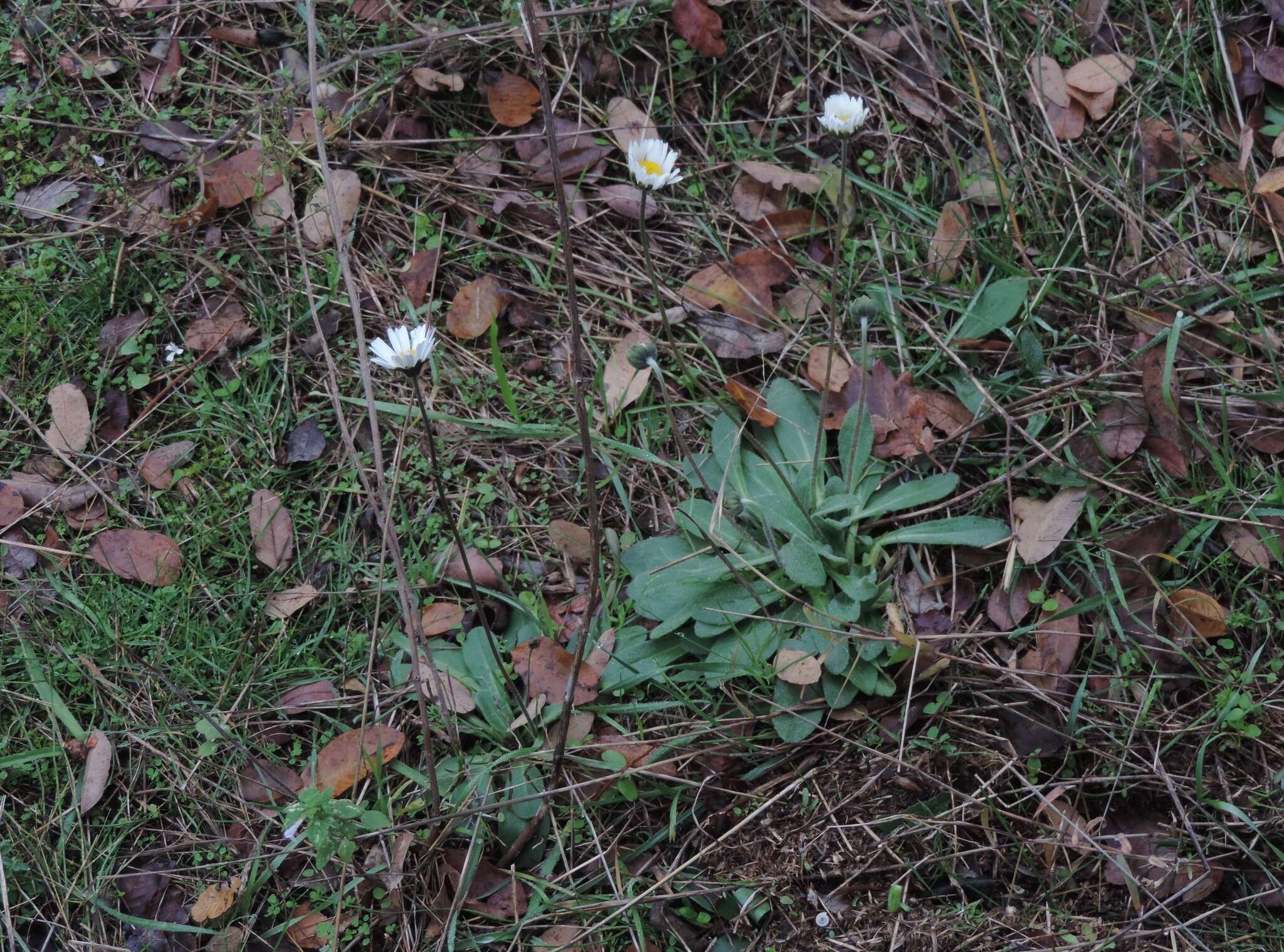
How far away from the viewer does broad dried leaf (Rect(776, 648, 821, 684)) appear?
2012mm

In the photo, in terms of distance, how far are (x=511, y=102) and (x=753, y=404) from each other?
1.19m

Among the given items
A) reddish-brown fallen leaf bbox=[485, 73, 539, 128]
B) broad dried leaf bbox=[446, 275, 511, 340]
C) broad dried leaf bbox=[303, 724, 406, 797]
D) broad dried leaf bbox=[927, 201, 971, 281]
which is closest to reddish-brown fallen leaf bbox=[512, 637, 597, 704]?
broad dried leaf bbox=[303, 724, 406, 797]

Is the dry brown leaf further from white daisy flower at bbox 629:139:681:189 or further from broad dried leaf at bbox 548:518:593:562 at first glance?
white daisy flower at bbox 629:139:681:189

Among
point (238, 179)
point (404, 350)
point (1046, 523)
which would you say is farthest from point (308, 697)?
point (1046, 523)

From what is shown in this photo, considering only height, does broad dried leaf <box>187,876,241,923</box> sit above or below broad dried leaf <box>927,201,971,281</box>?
below

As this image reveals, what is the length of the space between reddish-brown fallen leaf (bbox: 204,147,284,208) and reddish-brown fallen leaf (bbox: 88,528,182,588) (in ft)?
3.17

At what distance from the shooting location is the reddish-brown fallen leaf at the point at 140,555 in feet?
7.72

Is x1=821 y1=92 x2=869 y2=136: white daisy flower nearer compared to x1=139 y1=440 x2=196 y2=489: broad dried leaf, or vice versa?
x1=821 y1=92 x2=869 y2=136: white daisy flower

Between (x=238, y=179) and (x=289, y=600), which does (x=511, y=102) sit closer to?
(x=238, y=179)

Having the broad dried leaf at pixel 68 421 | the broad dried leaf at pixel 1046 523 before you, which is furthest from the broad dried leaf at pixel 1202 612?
the broad dried leaf at pixel 68 421

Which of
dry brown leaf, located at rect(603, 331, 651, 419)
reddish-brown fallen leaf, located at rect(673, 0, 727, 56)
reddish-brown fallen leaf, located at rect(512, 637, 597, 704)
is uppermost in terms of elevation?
reddish-brown fallen leaf, located at rect(673, 0, 727, 56)

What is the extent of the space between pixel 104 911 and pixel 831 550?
5.54ft

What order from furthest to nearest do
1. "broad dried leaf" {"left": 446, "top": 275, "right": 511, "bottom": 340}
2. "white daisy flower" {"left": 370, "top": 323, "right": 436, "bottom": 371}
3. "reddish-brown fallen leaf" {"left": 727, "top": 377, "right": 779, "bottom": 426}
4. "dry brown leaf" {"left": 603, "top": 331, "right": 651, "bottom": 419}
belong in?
"broad dried leaf" {"left": 446, "top": 275, "right": 511, "bottom": 340} → "dry brown leaf" {"left": 603, "top": 331, "right": 651, "bottom": 419} → "reddish-brown fallen leaf" {"left": 727, "top": 377, "right": 779, "bottom": 426} → "white daisy flower" {"left": 370, "top": 323, "right": 436, "bottom": 371}

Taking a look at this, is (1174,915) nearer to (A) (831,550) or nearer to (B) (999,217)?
(A) (831,550)
